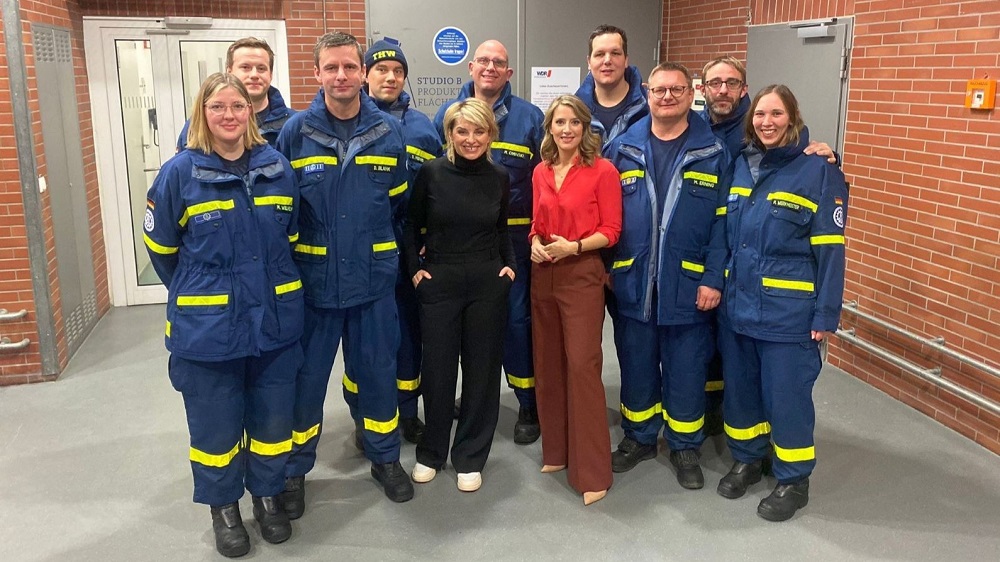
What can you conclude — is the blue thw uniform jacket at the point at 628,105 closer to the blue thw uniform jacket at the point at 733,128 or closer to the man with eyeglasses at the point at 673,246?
the man with eyeglasses at the point at 673,246

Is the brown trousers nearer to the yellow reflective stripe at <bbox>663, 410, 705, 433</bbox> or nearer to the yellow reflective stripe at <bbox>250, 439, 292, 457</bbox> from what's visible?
the yellow reflective stripe at <bbox>663, 410, 705, 433</bbox>

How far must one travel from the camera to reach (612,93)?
361 centimetres

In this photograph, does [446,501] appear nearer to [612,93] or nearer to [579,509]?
[579,509]

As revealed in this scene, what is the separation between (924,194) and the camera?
412cm

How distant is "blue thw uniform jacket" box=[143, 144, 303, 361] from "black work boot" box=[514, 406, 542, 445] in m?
1.51

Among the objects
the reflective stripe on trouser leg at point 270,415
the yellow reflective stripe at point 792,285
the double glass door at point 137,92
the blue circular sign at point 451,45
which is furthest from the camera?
the blue circular sign at point 451,45

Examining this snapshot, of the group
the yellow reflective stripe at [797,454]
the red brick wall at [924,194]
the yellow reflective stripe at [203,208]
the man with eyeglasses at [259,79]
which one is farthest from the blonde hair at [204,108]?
the red brick wall at [924,194]

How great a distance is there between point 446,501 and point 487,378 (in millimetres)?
540

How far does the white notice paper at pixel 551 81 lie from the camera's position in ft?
20.7

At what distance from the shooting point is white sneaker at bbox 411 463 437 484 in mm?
3412

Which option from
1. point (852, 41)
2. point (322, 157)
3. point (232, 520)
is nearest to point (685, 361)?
point (322, 157)

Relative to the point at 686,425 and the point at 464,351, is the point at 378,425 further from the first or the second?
the point at 686,425

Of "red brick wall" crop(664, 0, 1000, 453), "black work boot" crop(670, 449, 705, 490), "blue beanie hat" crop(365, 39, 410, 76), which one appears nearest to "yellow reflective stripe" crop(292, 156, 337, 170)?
"blue beanie hat" crop(365, 39, 410, 76)

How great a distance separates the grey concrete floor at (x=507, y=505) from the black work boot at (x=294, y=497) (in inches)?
2.0
